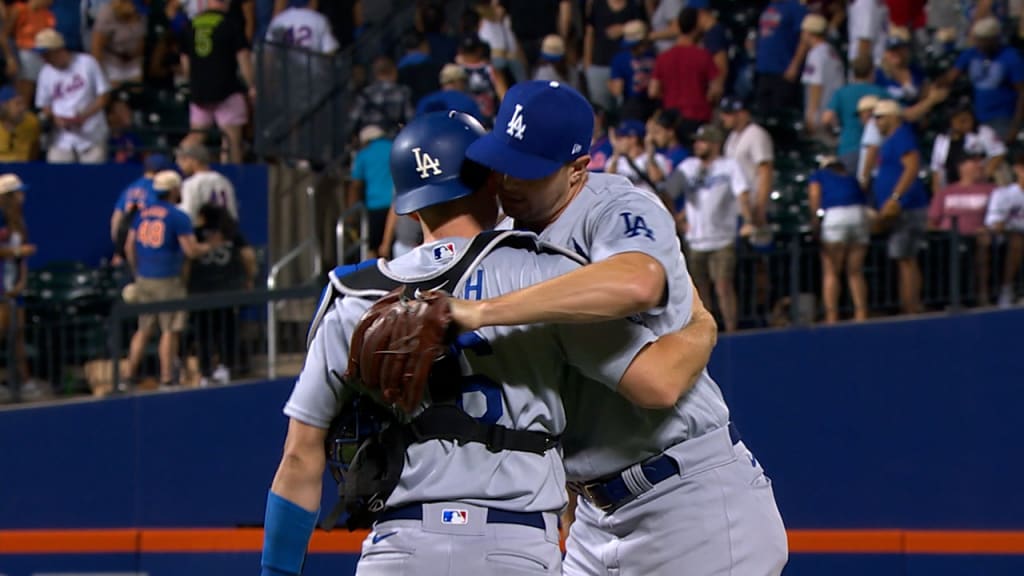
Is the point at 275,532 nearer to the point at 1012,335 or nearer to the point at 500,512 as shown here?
the point at 500,512

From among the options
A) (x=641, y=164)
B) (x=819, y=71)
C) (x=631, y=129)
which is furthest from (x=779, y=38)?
(x=641, y=164)

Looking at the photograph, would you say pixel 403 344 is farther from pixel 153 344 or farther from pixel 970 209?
pixel 153 344

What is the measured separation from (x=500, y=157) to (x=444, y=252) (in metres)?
0.25

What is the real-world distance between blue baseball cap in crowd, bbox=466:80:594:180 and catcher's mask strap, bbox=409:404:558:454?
1.83ft

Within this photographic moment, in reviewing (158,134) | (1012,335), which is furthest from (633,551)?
(158,134)

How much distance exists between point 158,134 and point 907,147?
22.7 ft

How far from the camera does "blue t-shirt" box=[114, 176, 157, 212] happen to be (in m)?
11.5

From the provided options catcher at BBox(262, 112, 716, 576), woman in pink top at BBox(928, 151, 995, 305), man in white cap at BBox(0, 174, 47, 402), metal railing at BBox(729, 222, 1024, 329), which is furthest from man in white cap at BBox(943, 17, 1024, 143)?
catcher at BBox(262, 112, 716, 576)

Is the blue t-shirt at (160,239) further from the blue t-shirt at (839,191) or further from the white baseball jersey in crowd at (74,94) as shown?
the blue t-shirt at (839,191)

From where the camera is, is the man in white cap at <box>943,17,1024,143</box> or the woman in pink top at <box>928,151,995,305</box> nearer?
the woman in pink top at <box>928,151,995,305</box>

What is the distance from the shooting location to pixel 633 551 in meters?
4.05

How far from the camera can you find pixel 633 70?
1287 centimetres

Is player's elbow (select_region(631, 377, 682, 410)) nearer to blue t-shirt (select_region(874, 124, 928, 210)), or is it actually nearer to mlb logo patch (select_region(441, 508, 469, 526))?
mlb logo patch (select_region(441, 508, 469, 526))

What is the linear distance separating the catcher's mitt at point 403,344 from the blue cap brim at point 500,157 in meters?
0.37
